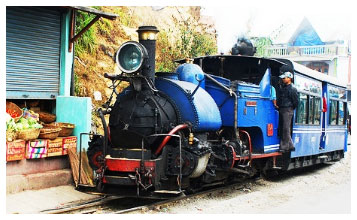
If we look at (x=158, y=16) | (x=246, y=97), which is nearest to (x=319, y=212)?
(x=246, y=97)

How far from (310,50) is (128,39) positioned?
15618mm

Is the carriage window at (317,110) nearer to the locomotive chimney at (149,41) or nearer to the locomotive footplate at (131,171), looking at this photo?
the locomotive chimney at (149,41)

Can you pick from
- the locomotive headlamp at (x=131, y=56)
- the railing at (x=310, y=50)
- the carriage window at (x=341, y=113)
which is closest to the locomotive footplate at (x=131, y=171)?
the locomotive headlamp at (x=131, y=56)

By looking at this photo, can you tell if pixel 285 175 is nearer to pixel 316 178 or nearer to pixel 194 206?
pixel 316 178

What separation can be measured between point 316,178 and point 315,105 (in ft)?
6.24

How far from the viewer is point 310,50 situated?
2762 cm

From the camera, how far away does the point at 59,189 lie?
8.23 m

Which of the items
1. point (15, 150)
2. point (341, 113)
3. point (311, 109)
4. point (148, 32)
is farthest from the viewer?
point (341, 113)

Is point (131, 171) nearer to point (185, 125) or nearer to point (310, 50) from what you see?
point (185, 125)

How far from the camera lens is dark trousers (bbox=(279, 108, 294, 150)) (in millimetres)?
10133

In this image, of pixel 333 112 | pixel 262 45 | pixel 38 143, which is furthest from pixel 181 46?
pixel 38 143

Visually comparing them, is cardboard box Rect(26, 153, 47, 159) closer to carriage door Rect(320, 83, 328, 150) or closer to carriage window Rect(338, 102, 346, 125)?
carriage door Rect(320, 83, 328, 150)

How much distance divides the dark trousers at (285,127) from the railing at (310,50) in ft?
54.7

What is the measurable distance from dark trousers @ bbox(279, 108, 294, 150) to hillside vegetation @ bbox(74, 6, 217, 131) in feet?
14.9
